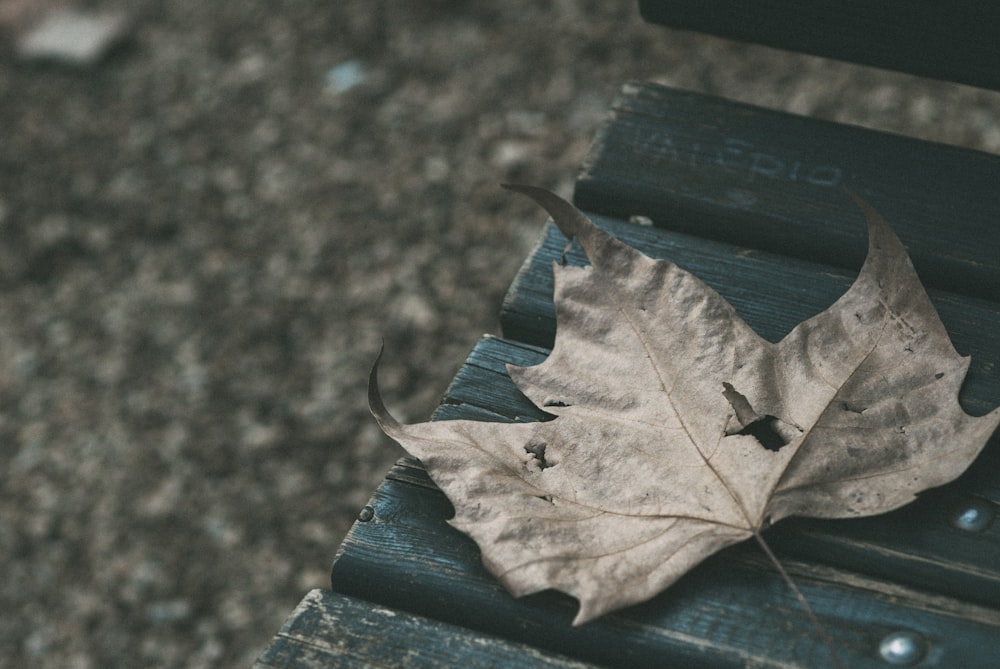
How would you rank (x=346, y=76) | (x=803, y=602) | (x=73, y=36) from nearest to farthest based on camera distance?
(x=803, y=602) < (x=346, y=76) < (x=73, y=36)

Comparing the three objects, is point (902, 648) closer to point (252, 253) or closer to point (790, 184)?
point (790, 184)

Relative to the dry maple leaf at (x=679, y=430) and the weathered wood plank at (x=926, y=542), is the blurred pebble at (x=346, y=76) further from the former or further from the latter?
the weathered wood plank at (x=926, y=542)

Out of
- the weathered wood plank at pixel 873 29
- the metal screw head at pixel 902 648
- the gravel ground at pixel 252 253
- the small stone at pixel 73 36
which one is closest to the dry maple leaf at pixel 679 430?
→ the metal screw head at pixel 902 648

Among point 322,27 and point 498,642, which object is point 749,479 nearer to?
point 498,642

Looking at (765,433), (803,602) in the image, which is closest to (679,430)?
(765,433)

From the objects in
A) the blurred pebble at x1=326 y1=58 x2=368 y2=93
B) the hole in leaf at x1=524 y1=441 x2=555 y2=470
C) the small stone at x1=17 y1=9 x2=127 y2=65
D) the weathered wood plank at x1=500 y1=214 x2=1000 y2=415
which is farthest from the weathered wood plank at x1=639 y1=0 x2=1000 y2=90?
the small stone at x1=17 y1=9 x2=127 y2=65

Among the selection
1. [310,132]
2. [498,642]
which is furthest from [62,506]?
[498,642]
